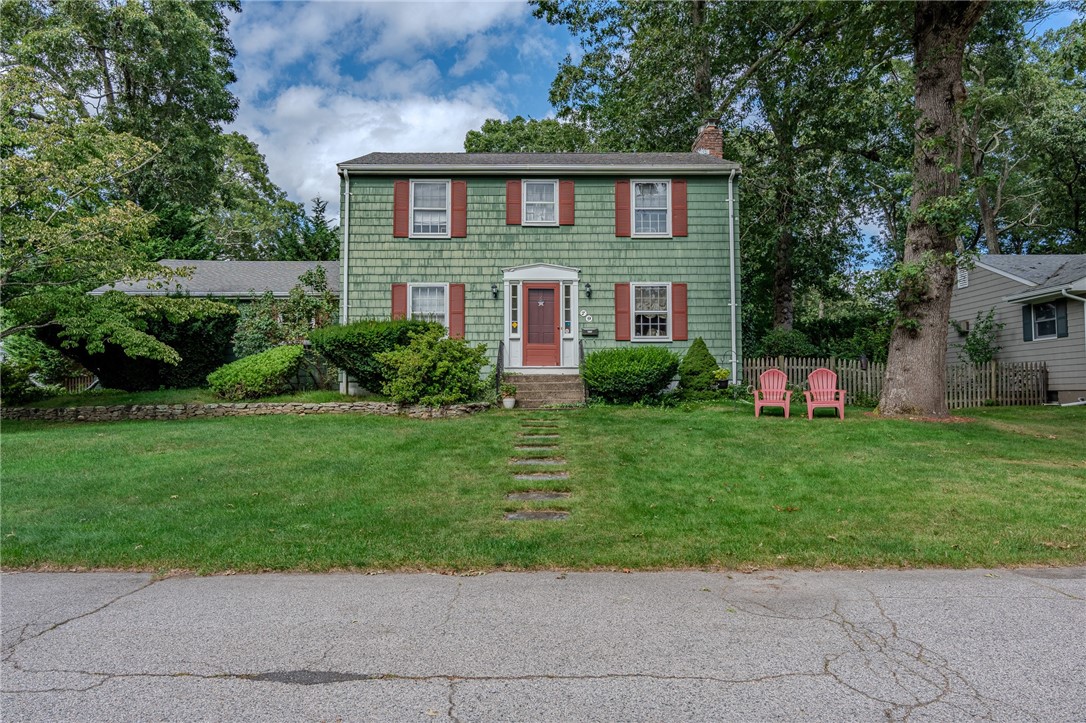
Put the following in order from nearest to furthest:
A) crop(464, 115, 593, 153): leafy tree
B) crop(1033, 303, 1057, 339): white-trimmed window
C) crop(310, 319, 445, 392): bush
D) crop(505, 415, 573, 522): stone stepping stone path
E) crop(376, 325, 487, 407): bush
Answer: crop(505, 415, 573, 522): stone stepping stone path
crop(376, 325, 487, 407): bush
crop(310, 319, 445, 392): bush
crop(1033, 303, 1057, 339): white-trimmed window
crop(464, 115, 593, 153): leafy tree

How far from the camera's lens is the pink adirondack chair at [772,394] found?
39.3 feet

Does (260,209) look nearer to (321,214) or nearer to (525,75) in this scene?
(321,214)

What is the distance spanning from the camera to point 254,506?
6.28 metres

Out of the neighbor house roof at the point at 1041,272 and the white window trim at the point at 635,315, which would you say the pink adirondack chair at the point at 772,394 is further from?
the neighbor house roof at the point at 1041,272

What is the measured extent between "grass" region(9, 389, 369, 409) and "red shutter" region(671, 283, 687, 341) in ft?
26.6

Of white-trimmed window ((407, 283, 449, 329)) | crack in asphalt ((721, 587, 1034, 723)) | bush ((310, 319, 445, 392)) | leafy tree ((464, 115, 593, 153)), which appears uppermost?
leafy tree ((464, 115, 593, 153))

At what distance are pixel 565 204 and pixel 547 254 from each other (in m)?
1.44

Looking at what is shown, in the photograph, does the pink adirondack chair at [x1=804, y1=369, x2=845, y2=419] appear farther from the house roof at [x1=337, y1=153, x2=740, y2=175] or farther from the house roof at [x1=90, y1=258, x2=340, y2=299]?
the house roof at [x1=90, y1=258, x2=340, y2=299]

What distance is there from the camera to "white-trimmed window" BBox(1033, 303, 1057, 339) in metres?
17.0

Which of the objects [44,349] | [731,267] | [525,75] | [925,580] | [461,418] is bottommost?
[925,580]

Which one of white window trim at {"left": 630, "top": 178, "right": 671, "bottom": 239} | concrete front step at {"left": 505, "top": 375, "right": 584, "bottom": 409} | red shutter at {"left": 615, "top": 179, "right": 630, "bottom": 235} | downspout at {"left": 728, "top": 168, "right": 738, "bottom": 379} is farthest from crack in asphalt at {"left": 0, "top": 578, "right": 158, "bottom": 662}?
downspout at {"left": 728, "top": 168, "right": 738, "bottom": 379}

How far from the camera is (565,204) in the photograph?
16391 mm

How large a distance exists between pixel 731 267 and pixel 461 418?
8.74 m

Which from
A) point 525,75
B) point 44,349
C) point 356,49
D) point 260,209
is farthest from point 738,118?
point 260,209
